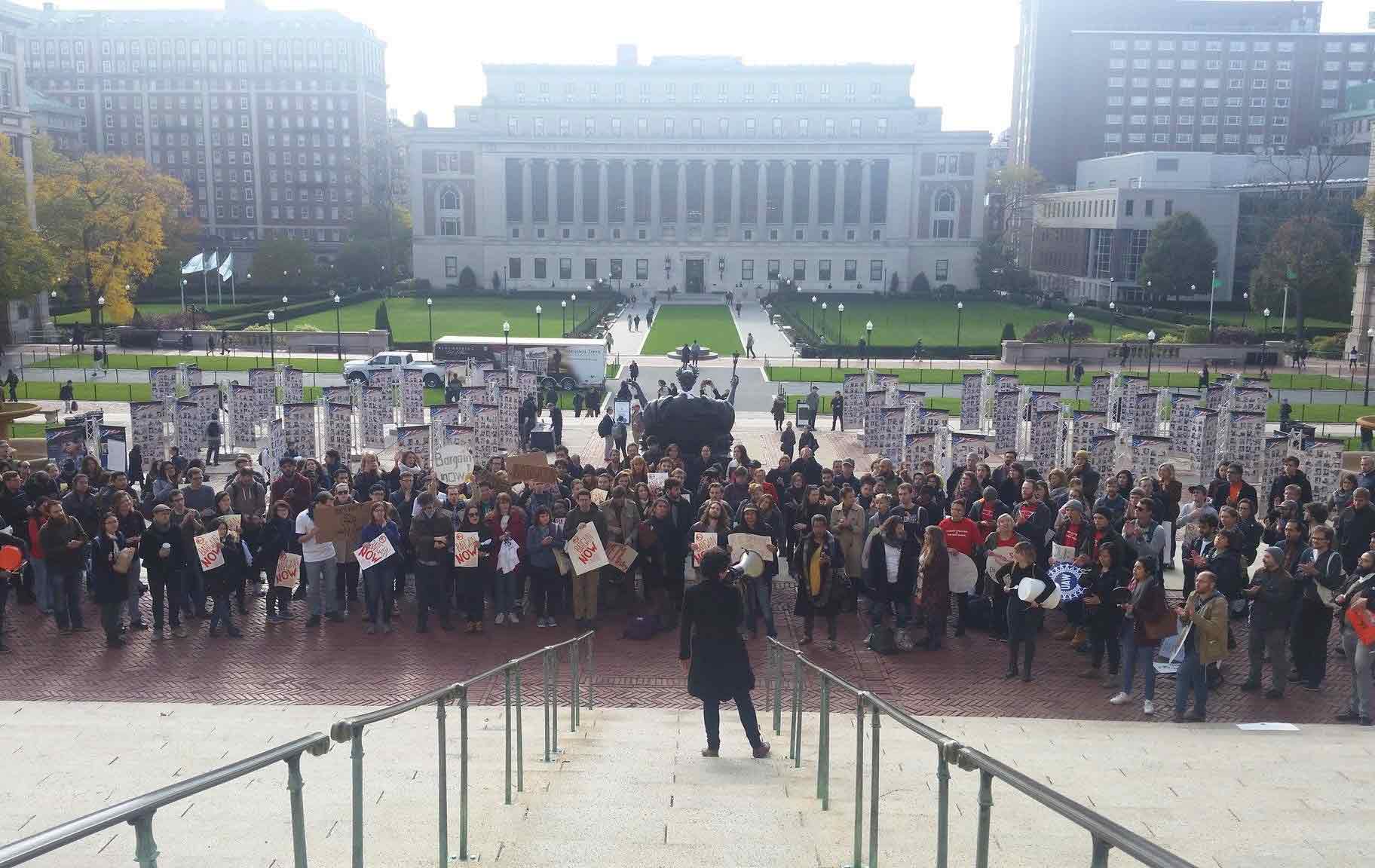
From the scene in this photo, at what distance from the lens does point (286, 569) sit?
52.9 ft

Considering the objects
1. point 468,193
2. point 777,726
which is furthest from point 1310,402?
point 468,193

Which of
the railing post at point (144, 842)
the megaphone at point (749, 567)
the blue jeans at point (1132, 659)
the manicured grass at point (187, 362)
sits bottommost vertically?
the manicured grass at point (187, 362)

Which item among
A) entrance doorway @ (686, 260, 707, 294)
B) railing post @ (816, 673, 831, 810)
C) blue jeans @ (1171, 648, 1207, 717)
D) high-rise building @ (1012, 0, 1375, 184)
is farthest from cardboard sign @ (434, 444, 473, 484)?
high-rise building @ (1012, 0, 1375, 184)

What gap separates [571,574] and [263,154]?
131727 mm

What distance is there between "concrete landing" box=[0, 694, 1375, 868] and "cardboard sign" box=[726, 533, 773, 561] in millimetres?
2376

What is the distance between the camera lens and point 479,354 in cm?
5016

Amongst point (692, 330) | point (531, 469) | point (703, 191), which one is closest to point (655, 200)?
point (703, 191)

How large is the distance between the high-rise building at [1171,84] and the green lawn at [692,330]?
178 ft

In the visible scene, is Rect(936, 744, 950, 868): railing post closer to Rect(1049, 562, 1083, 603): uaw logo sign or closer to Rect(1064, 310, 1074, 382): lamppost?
Rect(1049, 562, 1083, 603): uaw logo sign

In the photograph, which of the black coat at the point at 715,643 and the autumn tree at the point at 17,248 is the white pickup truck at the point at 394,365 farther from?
the black coat at the point at 715,643

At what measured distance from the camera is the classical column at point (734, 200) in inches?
4614

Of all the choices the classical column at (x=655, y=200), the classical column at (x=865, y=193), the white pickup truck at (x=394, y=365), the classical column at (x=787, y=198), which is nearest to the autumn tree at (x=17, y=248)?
the white pickup truck at (x=394, y=365)

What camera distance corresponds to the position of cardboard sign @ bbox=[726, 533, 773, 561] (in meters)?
14.3

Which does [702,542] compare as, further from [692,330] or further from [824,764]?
[692,330]
